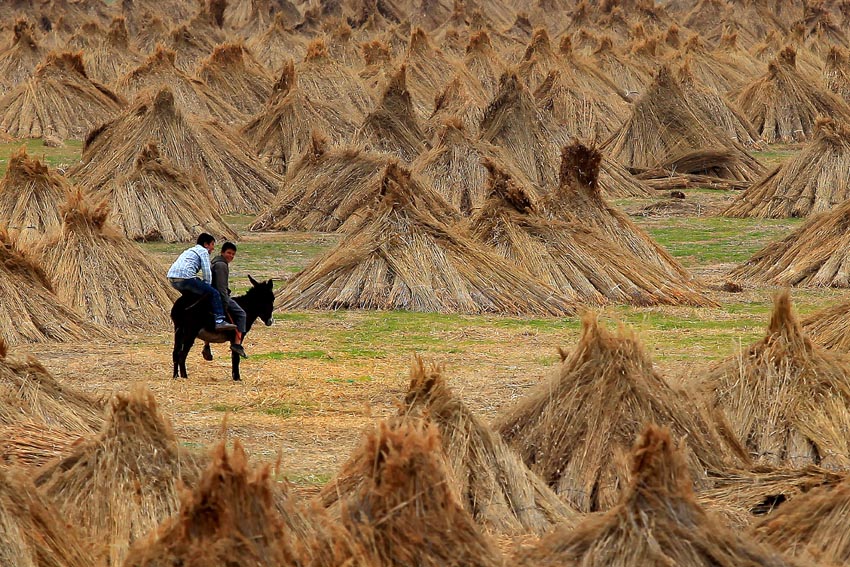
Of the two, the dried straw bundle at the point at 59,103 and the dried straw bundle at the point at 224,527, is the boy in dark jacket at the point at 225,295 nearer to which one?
the dried straw bundle at the point at 224,527

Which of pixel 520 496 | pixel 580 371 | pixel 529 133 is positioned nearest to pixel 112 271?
pixel 580 371

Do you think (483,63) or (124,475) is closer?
(124,475)

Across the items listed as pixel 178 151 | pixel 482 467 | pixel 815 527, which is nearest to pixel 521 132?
pixel 178 151

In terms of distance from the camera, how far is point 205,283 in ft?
50.6

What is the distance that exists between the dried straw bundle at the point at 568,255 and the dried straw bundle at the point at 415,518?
1420 cm

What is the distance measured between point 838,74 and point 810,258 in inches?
1030

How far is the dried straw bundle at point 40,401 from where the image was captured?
1138 centimetres

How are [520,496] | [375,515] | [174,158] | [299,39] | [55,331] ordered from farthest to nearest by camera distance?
[299,39] → [174,158] → [55,331] → [520,496] → [375,515]

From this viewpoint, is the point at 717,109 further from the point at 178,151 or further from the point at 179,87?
the point at 178,151

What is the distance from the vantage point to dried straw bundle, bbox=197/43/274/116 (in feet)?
143

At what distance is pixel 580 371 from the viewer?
11.5m

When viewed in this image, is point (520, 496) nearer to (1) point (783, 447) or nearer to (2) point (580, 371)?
(2) point (580, 371)

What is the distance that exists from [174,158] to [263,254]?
18.7 feet

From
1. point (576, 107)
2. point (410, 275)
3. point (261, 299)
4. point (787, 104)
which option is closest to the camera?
point (261, 299)
